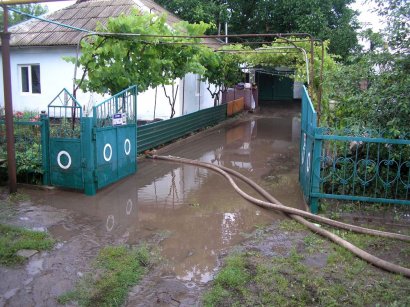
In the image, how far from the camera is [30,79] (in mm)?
16422

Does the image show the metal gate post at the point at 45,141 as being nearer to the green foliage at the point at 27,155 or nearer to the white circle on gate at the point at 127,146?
the green foliage at the point at 27,155

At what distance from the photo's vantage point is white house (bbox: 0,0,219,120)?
15.1 meters

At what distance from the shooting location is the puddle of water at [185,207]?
531cm

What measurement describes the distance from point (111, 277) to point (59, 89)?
42.4 ft

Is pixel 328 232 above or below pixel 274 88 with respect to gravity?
below

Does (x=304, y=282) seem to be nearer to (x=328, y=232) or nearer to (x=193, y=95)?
(x=328, y=232)

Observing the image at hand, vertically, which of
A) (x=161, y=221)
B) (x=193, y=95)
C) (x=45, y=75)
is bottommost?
(x=161, y=221)

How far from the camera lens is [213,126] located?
17.1m

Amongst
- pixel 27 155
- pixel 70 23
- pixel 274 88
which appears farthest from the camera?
pixel 274 88

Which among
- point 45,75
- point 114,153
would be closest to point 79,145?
point 114,153

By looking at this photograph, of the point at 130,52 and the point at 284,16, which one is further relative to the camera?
the point at 284,16

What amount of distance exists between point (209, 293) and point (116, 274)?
3.66 feet

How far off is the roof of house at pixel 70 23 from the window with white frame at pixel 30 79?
1.03 m

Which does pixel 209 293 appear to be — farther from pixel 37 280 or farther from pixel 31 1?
pixel 31 1
